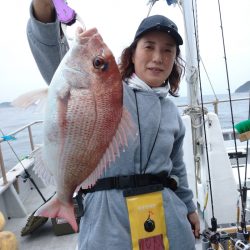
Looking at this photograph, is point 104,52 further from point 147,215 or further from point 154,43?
point 147,215

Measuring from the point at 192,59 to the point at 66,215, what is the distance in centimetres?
299

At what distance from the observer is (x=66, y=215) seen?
3.95 ft

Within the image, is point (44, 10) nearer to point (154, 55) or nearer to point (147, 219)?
point (154, 55)

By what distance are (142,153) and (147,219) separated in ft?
1.04

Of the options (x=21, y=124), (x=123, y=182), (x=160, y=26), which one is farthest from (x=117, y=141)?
(x=21, y=124)

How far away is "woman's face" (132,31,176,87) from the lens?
164 cm

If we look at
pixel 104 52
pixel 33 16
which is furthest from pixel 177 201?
pixel 33 16

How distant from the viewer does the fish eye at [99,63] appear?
1.10 metres

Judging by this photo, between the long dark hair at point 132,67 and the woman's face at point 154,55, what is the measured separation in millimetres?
88

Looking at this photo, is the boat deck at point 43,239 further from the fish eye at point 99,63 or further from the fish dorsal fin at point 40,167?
the fish eye at point 99,63

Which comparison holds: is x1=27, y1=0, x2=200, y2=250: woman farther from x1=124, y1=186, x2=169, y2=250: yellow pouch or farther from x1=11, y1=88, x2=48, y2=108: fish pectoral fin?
x1=11, y1=88, x2=48, y2=108: fish pectoral fin

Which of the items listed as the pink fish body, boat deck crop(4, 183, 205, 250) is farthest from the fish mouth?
boat deck crop(4, 183, 205, 250)

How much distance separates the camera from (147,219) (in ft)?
5.11

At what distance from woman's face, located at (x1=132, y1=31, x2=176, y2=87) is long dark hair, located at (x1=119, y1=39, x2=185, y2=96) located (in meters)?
0.09
